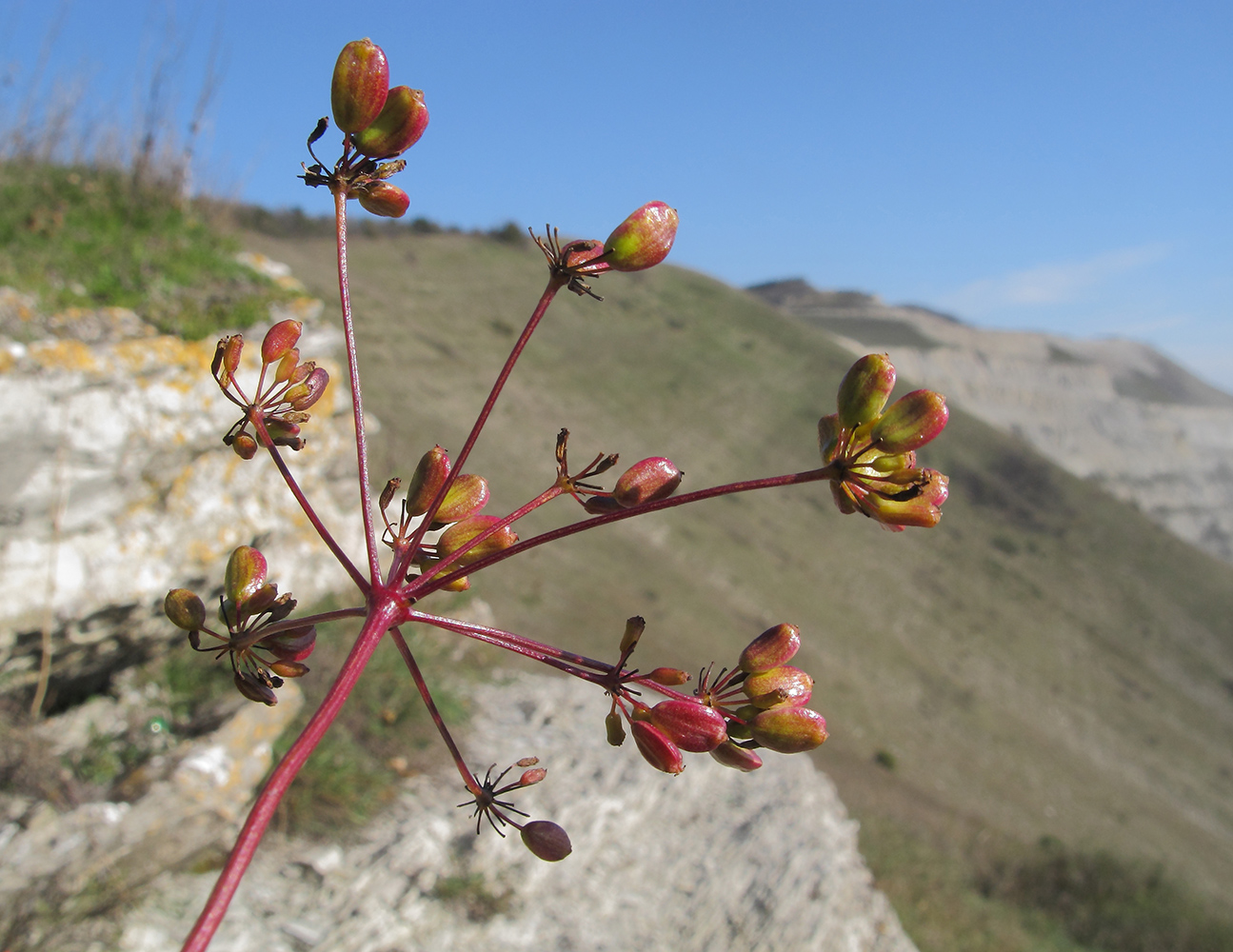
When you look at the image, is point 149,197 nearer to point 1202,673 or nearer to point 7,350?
point 7,350

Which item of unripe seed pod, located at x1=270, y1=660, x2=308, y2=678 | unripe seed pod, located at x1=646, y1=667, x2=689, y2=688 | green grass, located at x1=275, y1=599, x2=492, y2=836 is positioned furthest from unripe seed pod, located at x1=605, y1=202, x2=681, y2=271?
green grass, located at x1=275, y1=599, x2=492, y2=836

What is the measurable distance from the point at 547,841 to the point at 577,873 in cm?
514

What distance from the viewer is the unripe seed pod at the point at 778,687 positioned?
784 millimetres

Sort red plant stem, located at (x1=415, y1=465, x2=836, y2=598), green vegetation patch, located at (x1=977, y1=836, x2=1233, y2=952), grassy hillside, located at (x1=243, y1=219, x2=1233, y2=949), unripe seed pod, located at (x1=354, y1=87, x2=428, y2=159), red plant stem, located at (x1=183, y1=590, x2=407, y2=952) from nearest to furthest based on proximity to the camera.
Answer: red plant stem, located at (x1=183, y1=590, x2=407, y2=952) < red plant stem, located at (x1=415, y1=465, x2=836, y2=598) < unripe seed pod, located at (x1=354, y1=87, x2=428, y2=159) < green vegetation patch, located at (x1=977, y1=836, x2=1233, y2=952) < grassy hillside, located at (x1=243, y1=219, x2=1233, y2=949)

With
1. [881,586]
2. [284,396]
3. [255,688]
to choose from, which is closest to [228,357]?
[284,396]

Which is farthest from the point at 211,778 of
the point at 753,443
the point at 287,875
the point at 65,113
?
the point at 753,443

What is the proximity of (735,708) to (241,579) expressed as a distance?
1.69 feet

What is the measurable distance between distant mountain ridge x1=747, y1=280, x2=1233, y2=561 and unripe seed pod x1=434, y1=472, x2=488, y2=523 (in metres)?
41.8

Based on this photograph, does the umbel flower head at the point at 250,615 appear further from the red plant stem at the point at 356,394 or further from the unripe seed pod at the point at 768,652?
the unripe seed pod at the point at 768,652

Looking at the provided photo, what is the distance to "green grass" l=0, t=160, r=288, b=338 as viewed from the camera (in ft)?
16.1

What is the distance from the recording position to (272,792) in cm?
56

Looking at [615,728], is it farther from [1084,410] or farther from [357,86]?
[1084,410]

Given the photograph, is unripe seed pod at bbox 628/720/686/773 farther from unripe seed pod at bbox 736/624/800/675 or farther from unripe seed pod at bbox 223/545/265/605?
unripe seed pod at bbox 223/545/265/605

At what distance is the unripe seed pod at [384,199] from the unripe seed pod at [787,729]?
0.69m
